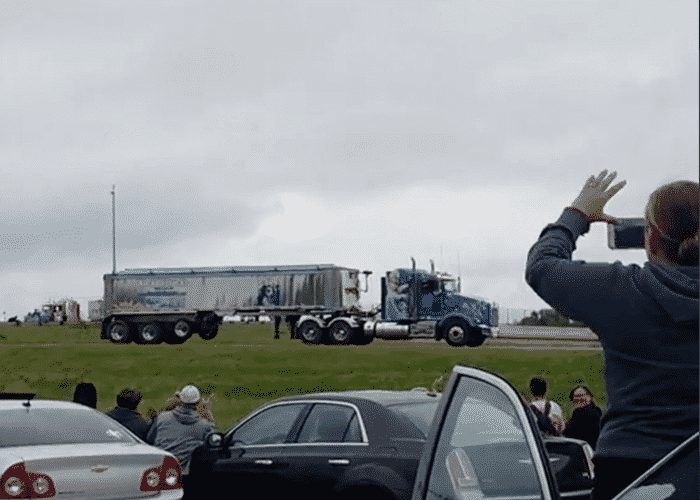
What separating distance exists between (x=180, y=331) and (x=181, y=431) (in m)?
46.1

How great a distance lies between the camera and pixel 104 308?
59406mm

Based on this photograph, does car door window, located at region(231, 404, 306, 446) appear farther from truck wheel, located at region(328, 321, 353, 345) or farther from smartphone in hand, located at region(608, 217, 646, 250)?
truck wheel, located at region(328, 321, 353, 345)

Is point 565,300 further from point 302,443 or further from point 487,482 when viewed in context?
point 302,443

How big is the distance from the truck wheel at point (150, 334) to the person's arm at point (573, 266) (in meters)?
54.6

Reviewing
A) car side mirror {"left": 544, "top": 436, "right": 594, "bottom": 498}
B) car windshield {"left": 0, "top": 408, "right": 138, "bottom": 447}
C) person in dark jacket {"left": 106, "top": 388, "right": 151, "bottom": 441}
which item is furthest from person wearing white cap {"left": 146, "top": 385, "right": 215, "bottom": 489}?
car side mirror {"left": 544, "top": 436, "right": 594, "bottom": 498}

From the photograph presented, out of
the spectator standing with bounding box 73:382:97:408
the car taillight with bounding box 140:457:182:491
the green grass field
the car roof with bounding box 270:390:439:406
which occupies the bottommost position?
the green grass field

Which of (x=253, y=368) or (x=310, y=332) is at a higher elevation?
(x=310, y=332)

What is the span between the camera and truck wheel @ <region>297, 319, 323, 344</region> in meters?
51.7

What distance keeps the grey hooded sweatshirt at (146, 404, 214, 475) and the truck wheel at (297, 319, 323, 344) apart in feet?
128

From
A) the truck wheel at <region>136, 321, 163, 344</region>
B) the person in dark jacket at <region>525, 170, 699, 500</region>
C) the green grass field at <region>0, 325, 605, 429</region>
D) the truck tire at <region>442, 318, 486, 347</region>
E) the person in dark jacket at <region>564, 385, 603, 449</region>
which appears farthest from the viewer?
the truck wheel at <region>136, 321, 163, 344</region>

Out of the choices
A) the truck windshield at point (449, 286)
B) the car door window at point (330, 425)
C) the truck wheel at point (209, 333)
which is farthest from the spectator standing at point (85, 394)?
the truck wheel at point (209, 333)

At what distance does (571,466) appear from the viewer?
3.43 metres

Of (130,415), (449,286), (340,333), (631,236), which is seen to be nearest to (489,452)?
(631,236)

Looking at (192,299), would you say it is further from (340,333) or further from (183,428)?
(183,428)
